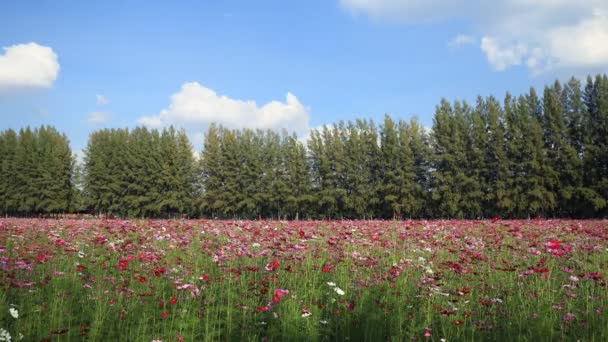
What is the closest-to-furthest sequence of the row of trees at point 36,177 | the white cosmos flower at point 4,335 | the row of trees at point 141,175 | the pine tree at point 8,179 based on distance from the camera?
the white cosmos flower at point 4,335, the row of trees at point 141,175, the row of trees at point 36,177, the pine tree at point 8,179

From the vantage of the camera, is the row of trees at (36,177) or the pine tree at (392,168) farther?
→ the row of trees at (36,177)

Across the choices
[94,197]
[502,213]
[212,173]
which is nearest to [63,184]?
[94,197]

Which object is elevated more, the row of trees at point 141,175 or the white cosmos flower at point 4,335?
the row of trees at point 141,175

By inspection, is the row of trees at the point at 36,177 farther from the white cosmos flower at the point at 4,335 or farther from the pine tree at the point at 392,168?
the white cosmos flower at the point at 4,335

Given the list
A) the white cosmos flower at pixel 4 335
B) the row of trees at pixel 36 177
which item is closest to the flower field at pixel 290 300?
the white cosmos flower at pixel 4 335

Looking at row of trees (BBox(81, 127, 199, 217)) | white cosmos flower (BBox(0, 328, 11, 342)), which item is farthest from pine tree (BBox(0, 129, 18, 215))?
white cosmos flower (BBox(0, 328, 11, 342))

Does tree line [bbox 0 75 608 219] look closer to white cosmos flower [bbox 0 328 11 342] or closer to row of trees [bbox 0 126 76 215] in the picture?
row of trees [bbox 0 126 76 215]

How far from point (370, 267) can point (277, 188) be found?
55.7m

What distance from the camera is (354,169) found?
61.2m

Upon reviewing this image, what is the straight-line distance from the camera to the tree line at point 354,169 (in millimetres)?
49781

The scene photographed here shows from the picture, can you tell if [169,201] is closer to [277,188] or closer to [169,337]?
[277,188]

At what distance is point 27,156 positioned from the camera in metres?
77.9

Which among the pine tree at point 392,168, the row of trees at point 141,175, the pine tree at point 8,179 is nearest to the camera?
the pine tree at point 392,168

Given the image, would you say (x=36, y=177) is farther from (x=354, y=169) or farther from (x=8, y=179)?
(x=354, y=169)
